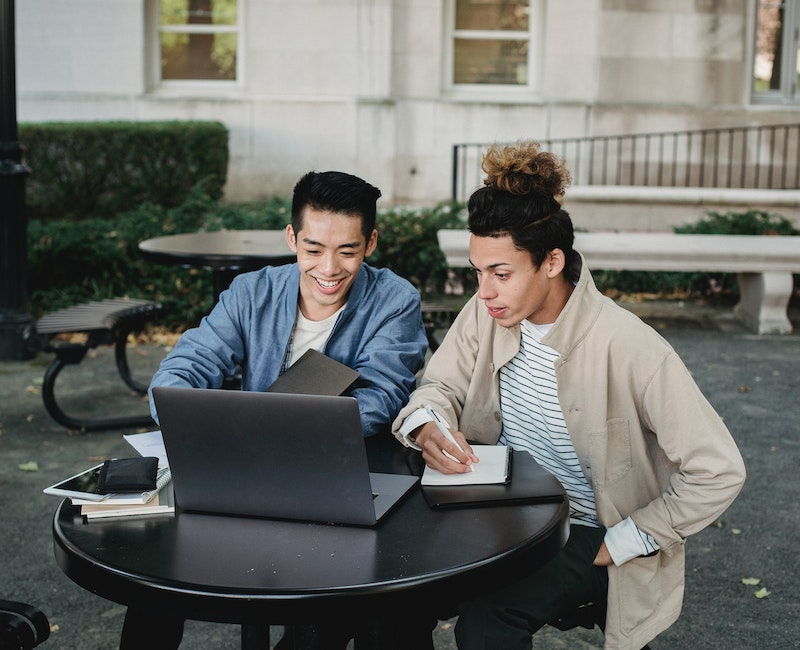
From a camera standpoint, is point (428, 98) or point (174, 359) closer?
point (174, 359)

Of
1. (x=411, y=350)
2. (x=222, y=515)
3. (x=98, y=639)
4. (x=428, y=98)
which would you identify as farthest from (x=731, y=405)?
(x=428, y=98)

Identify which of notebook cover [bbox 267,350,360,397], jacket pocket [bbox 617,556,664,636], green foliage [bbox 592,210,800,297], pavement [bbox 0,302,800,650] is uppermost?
notebook cover [bbox 267,350,360,397]

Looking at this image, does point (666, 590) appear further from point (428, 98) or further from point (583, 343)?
point (428, 98)

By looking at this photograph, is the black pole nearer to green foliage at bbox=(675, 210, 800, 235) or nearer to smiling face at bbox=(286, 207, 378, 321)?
smiling face at bbox=(286, 207, 378, 321)

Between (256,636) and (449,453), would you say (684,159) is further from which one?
(256,636)

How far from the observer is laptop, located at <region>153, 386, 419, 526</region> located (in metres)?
2.18

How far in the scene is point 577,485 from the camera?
300 centimetres

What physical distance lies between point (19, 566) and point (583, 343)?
2.62 m

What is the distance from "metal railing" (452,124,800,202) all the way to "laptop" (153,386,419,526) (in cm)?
1174

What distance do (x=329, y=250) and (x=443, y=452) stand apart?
89 cm

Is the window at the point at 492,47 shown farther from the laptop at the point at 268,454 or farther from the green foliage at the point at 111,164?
the laptop at the point at 268,454

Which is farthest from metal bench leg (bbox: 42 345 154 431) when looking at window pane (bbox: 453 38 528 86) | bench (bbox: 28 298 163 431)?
window pane (bbox: 453 38 528 86)

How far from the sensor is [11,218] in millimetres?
7609

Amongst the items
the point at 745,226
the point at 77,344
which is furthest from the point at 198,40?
the point at 77,344
